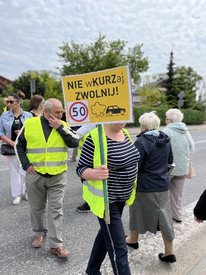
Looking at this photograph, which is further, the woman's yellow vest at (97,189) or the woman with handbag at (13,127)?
the woman with handbag at (13,127)

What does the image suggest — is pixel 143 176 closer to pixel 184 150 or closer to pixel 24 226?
pixel 184 150

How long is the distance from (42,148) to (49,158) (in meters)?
0.13

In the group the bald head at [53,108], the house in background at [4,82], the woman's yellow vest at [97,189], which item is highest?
the house in background at [4,82]

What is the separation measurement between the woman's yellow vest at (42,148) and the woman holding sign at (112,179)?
0.75 metres

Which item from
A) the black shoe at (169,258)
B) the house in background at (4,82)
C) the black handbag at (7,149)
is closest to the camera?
the black shoe at (169,258)

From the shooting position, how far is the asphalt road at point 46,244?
3359mm

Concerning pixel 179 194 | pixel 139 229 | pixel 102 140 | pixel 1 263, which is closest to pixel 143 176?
pixel 139 229

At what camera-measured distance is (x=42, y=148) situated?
11.5 ft

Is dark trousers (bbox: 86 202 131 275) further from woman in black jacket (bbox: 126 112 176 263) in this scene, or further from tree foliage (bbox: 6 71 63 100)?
tree foliage (bbox: 6 71 63 100)

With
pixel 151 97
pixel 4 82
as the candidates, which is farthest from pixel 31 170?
pixel 4 82

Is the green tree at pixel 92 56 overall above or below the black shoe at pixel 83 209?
above

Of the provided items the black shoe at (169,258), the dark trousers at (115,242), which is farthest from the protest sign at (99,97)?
the black shoe at (169,258)

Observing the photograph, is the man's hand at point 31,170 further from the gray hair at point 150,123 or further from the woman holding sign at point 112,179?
the gray hair at point 150,123

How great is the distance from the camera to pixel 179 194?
4.56 meters
